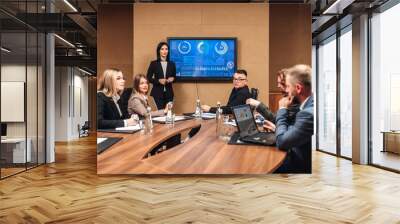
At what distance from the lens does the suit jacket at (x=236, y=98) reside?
5.72 meters

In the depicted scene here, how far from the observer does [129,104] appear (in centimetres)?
577

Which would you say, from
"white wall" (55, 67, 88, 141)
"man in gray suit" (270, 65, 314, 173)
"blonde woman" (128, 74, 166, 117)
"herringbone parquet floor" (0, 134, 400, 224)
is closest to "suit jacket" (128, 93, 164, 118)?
"blonde woman" (128, 74, 166, 117)

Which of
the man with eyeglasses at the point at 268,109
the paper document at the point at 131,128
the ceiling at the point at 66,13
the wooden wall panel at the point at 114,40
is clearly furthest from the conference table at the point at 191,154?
the ceiling at the point at 66,13

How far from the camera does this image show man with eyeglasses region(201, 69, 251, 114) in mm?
5727

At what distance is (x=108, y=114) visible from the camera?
228 inches

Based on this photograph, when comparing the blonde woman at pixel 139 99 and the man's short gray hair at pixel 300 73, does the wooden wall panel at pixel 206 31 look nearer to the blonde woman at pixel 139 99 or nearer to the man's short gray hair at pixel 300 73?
the blonde woman at pixel 139 99

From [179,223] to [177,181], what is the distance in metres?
2.19

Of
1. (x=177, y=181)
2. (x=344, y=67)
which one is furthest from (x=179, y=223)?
(x=344, y=67)

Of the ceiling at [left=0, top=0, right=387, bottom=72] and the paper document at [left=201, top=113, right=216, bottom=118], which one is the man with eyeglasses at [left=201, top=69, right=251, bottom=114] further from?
the ceiling at [left=0, top=0, right=387, bottom=72]

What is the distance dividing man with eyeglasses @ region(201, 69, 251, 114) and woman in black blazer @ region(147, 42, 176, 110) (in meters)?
0.54

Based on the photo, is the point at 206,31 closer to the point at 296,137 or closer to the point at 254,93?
the point at 254,93

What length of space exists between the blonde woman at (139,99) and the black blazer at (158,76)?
97 millimetres

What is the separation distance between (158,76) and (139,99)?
41 cm

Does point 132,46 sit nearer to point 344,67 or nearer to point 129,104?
point 129,104
